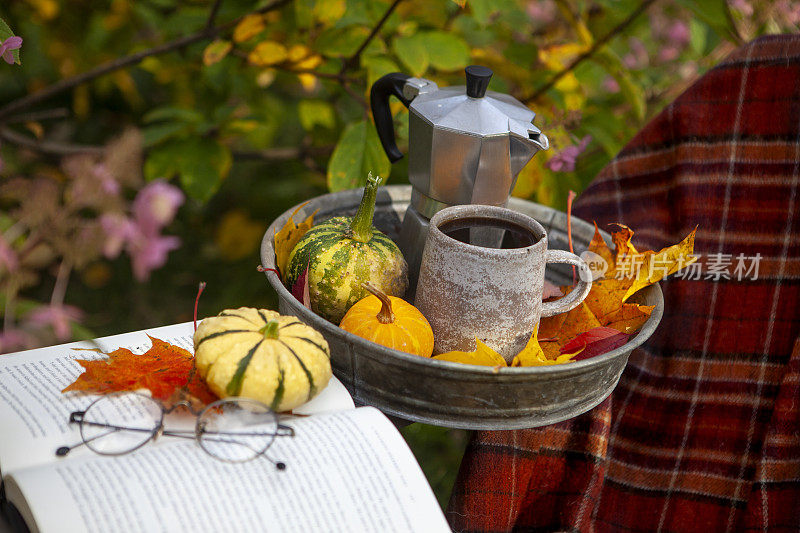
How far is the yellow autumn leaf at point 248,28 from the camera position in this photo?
49.0 inches

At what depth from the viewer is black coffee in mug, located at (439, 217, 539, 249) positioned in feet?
2.68

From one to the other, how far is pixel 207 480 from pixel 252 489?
0.14 feet

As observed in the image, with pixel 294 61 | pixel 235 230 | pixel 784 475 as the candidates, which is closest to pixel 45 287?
pixel 235 230

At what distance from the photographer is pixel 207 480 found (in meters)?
0.59

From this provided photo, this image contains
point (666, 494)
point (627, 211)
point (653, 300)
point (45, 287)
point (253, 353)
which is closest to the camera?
point (253, 353)

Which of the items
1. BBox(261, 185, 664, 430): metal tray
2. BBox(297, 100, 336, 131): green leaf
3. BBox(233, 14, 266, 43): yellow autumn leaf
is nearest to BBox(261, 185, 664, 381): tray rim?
BBox(261, 185, 664, 430): metal tray

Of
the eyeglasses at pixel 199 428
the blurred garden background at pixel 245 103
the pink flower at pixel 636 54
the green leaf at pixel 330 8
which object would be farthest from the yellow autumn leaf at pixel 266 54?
the pink flower at pixel 636 54

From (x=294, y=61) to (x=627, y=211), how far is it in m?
0.70

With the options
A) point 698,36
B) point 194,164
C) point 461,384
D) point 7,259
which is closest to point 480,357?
point 461,384

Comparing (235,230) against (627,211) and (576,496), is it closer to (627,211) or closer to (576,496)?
(627,211)

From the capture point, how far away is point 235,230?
2117 mm

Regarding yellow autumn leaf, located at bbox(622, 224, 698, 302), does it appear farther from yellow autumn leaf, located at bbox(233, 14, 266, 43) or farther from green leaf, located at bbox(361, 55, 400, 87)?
yellow autumn leaf, located at bbox(233, 14, 266, 43)

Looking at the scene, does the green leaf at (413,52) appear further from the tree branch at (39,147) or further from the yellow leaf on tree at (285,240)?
the tree branch at (39,147)

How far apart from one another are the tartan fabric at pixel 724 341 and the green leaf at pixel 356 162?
0.51 meters
